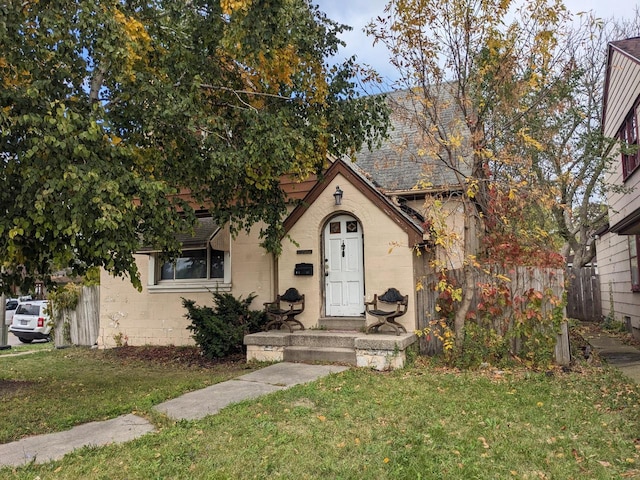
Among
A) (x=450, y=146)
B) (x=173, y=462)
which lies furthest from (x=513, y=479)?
(x=450, y=146)

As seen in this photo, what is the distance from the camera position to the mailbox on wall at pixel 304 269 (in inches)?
387

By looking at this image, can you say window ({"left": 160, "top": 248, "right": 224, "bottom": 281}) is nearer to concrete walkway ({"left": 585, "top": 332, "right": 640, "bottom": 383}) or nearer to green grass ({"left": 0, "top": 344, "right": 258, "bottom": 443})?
green grass ({"left": 0, "top": 344, "right": 258, "bottom": 443})

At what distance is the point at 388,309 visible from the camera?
9.14m

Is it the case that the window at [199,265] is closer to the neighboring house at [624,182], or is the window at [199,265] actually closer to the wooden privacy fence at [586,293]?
the neighboring house at [624,182]

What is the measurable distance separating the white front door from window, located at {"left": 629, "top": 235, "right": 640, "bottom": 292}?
24.0 feet

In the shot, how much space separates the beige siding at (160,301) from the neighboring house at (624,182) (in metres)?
7.72

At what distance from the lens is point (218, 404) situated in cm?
602

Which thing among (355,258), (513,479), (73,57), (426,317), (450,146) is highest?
(73,57)

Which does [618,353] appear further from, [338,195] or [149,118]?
[149,118]

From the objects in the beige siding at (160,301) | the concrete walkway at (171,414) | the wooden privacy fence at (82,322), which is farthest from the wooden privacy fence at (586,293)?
the wooden privacy fence at (82,322)

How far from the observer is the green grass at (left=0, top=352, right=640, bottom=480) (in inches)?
155

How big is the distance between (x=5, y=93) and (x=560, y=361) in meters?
9.01

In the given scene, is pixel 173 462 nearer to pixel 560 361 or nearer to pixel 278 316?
pixel 278 316

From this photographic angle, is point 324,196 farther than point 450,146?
Yes
